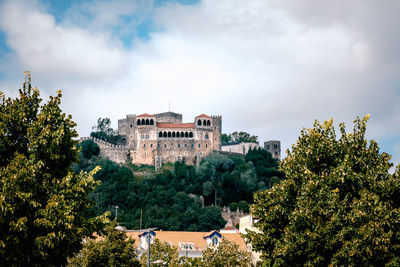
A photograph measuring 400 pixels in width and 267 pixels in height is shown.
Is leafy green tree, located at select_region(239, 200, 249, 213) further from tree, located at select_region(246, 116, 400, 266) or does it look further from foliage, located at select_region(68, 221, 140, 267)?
tree, located at select_region(246, 116, 400, 266)

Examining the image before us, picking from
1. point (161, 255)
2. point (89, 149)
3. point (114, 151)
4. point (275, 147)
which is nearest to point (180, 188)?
point (114, 151)

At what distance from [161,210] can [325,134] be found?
84.5m

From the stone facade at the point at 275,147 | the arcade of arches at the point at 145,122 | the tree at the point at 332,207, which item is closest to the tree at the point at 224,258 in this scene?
the tree at the point at 332,207

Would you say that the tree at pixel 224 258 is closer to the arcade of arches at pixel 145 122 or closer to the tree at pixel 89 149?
the tree at pixel 89 149

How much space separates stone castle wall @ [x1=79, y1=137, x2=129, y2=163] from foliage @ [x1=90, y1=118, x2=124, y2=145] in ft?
18.1

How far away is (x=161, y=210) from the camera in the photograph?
10644 cm

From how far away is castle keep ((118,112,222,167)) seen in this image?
425 feet

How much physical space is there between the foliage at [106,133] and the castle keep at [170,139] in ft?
18.8

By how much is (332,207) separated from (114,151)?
113 metres

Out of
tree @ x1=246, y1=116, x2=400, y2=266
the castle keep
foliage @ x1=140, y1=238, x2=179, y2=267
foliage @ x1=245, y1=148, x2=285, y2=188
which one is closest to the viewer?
tree @ x1=246, y1=116, x2=400, y2=266

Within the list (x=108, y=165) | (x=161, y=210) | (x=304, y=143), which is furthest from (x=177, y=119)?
(x=304, y=143)

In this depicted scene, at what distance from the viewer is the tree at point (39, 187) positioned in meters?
18.2

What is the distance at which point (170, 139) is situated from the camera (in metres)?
130

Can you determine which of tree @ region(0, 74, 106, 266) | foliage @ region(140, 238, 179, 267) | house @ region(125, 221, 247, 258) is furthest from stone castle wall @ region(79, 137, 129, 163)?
tree @ region(0, 74, 106, 266)
